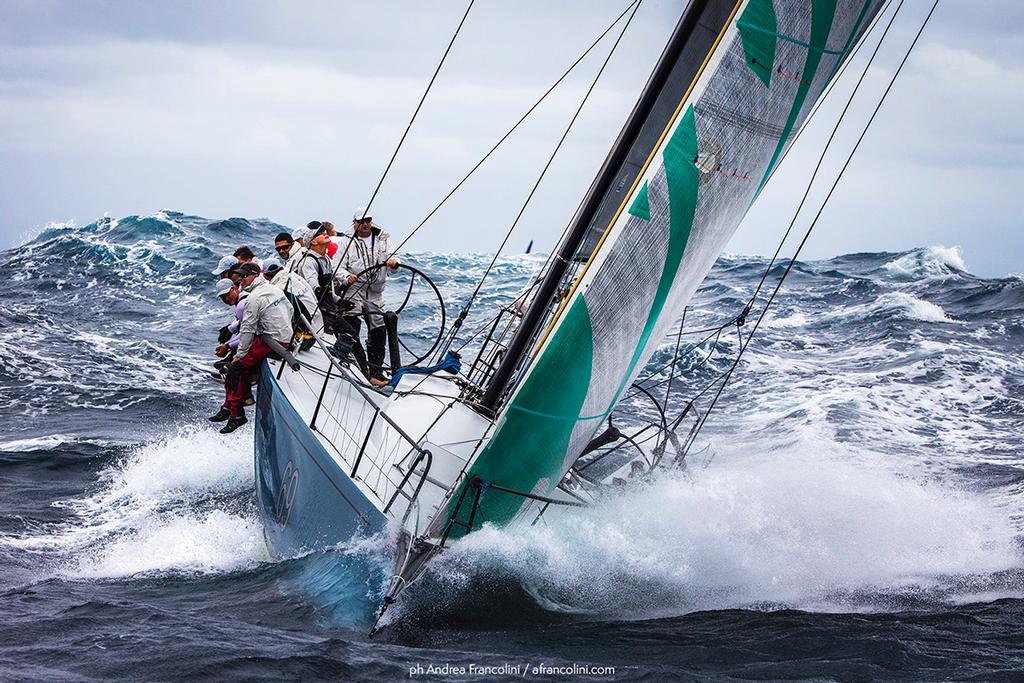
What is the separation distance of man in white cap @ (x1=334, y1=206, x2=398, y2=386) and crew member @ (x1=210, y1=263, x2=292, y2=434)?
0.82m

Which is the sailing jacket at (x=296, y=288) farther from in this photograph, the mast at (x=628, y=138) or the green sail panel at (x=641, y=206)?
the green sail panel at (x=641, y=206)

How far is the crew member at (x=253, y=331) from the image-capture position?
7707 millimetres

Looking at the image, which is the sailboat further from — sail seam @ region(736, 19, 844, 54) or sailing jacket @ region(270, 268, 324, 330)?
sailing jacket @ region(270, 268, 324, 330)

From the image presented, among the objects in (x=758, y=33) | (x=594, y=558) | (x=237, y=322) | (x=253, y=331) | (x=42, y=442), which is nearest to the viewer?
(x=758, y=33)

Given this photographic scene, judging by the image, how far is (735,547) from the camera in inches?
278

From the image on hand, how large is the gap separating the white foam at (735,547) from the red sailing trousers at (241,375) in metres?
2.54

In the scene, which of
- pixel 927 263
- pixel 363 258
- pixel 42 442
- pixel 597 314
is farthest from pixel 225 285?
pixel 927 263

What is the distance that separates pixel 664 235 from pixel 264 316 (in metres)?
3.21

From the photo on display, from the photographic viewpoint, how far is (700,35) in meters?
6.77

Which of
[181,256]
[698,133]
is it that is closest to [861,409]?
[698,133]

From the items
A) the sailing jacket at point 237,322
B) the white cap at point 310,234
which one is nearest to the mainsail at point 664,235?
the sailing jacket at point 237,322

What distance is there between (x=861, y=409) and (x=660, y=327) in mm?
6681

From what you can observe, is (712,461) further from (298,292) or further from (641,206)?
(641,206)

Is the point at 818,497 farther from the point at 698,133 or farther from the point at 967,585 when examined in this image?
the point at 698,133
